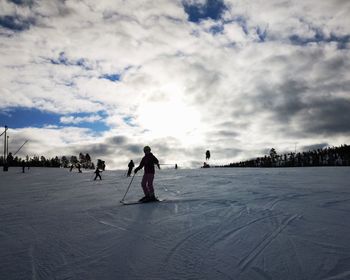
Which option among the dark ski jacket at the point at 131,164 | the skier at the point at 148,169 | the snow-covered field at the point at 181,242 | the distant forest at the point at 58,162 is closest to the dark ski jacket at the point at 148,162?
the skier at the point at 148,169

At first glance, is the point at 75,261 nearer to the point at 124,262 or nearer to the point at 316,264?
the point at 124,262

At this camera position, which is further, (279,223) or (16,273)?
(279,223)

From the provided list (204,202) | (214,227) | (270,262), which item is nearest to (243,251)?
(270,262)

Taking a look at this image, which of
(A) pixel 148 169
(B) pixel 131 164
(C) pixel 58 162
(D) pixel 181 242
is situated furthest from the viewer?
(C) pixel 58 162

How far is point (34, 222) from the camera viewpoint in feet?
26.7

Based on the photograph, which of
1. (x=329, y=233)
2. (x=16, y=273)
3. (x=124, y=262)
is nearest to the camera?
(x=16, y=273)

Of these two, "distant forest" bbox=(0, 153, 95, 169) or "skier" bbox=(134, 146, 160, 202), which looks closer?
"skier" bbox=(134, 146, 160, 202)

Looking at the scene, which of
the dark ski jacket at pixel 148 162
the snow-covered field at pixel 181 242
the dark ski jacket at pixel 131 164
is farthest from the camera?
the dark ski jacket at pixel 131 164

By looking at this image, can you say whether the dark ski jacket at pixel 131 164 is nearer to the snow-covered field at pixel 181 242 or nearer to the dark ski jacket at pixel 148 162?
the dark ski jacket at pixel 148 162

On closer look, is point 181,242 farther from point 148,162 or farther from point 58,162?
point 58,162

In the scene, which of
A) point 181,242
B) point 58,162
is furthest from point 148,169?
point 58,162

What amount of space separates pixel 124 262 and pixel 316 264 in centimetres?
299

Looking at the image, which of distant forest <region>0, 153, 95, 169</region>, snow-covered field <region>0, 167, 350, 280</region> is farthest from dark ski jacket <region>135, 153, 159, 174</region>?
distant forest <region>0, 153, 95, 169</region>

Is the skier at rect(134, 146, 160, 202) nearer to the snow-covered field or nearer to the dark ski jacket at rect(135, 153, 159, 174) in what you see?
the dark ski jacket at rect(135, 153, 159, 174)
